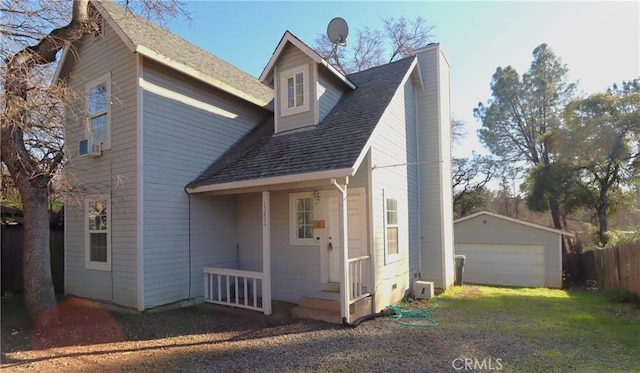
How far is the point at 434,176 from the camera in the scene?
10.9 meters

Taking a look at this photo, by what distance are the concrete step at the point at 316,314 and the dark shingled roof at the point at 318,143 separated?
2.65 metres

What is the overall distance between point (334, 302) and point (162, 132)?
16.7 feet

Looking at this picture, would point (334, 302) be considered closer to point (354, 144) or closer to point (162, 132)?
point (354, 144)

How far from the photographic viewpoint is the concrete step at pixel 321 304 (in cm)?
708

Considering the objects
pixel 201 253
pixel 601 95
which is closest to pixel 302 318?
pixel 201 253

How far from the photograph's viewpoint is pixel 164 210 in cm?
808

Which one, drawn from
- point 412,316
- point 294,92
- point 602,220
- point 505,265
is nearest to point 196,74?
point 294,92

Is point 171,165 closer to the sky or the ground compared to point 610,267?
closer to the sky

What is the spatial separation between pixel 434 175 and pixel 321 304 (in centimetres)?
552

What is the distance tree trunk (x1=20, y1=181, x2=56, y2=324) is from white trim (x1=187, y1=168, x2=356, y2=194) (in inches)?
109

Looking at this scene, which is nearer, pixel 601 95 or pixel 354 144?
pixel 354 144

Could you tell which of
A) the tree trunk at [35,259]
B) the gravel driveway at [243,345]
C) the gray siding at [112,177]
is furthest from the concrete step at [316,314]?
the tree trunk at [35,259]

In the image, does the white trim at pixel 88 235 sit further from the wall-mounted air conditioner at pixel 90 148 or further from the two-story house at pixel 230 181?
the wall-mounted air conditioner at pixel 90 148

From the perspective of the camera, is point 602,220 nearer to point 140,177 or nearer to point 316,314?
point 316,314
